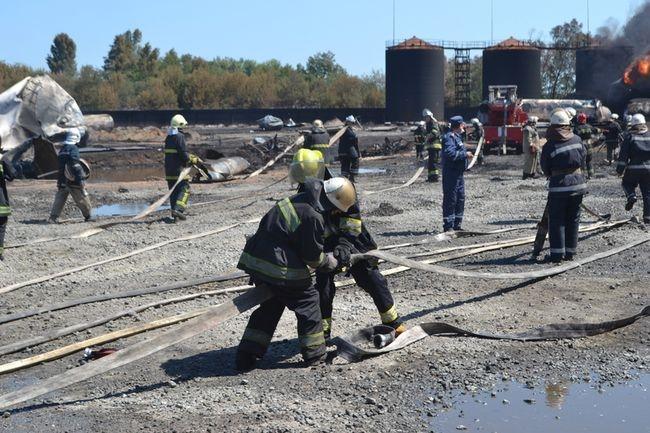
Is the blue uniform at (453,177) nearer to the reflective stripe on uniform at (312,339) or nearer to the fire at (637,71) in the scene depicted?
the reflective stripe on uniform at (312,339)

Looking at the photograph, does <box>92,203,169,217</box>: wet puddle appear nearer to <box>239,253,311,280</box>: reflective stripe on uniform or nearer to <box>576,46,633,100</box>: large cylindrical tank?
<box>239,253,311,280</box>: reflective stripe on uniform

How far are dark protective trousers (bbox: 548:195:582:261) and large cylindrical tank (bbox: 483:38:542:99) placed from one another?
44480mm

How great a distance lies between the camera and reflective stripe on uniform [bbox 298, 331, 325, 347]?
709cm

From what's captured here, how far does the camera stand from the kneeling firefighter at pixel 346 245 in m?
7.40

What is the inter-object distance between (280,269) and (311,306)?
0.41m

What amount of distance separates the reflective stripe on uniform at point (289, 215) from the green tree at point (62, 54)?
10116 cm

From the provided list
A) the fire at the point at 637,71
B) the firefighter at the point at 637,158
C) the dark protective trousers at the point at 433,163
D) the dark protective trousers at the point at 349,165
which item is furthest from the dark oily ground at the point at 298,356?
the fire at the point at 637,71

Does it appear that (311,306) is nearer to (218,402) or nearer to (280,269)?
(280,269)

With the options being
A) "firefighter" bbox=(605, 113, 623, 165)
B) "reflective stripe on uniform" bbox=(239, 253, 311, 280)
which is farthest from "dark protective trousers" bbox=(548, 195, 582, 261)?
"firefighter" bbox=(605, 113, 623, 165)

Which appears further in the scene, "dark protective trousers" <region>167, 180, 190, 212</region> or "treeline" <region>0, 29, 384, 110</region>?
"treeline" <region>0, 29, 384, 110</region>

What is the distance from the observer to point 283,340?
796 cm

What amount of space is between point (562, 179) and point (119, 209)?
10.6m

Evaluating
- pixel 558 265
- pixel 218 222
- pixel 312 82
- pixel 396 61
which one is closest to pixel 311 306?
pixel 558 265

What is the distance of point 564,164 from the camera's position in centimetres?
1063
